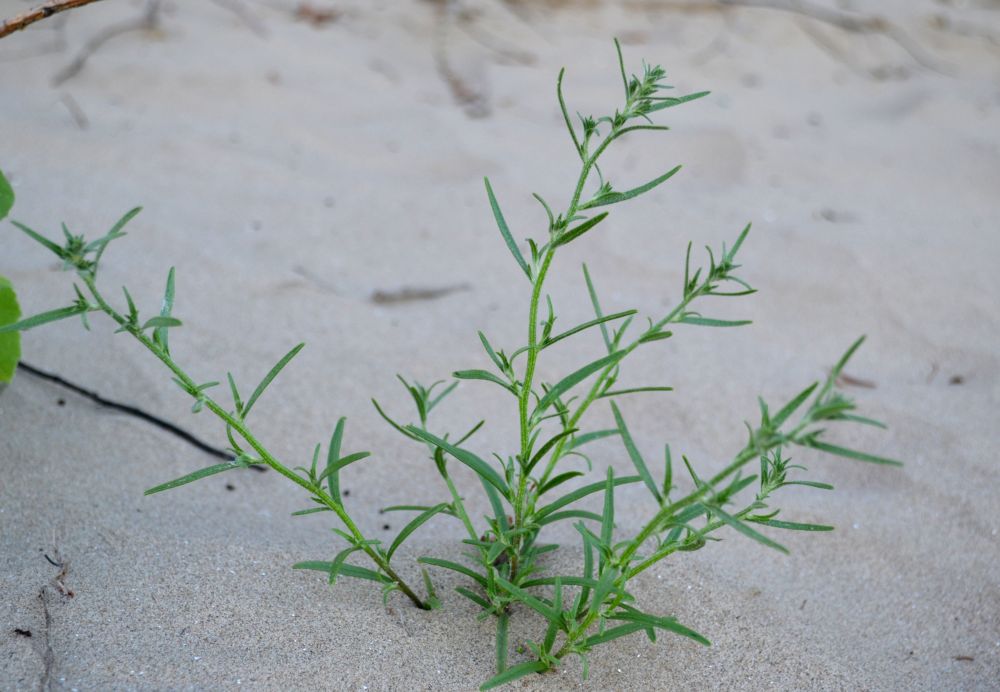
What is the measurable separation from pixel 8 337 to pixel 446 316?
1.07m

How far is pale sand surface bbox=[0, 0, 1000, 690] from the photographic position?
135cm

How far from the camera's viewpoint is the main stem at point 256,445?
1.07 meters

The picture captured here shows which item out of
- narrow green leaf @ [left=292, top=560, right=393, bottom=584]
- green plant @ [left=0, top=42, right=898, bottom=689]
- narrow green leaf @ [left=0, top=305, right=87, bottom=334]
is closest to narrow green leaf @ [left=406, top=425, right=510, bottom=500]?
green plant @ [left=0, top=42, right=898, bottom=689]

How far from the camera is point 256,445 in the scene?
3.72ft

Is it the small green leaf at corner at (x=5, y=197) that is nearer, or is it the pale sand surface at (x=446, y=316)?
the pale sand surface at (x=446, y=316)

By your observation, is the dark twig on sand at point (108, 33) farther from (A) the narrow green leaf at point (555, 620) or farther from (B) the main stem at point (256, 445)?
(A) the narrow green leaf at point (555, 620)

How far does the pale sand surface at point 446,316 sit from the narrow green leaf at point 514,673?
0.05 meters

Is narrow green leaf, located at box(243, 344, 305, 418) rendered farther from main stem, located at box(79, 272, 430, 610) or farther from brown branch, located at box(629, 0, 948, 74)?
brown branch, located at box(629, 0, 948, 74)

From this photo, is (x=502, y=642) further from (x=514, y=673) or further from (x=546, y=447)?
(x=546, y=447)

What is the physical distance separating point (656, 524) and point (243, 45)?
131 inches

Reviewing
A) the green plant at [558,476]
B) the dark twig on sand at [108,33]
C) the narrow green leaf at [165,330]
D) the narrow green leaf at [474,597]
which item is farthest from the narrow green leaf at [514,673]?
the dark twig on sand at [108,33]

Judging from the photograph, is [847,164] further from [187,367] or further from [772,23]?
[187,367]

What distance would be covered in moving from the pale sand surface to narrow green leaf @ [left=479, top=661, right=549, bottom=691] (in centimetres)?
5

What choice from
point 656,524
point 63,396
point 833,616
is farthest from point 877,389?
point 63,396
